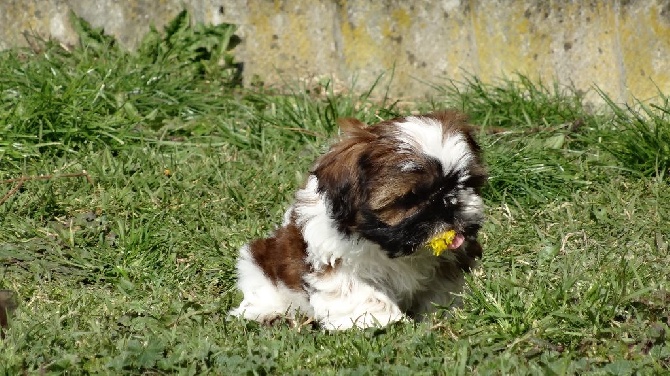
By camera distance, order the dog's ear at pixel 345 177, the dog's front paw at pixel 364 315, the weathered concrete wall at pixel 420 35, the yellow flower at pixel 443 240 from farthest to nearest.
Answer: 1. the weathered concrete wall at pixel 420 35
2. the dog's front paw at pixel 364 315
3. the dog's ear at pixel 345 177
4. the yellow flower at pixel 443 240

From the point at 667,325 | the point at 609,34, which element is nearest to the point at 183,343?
the point at 667,325

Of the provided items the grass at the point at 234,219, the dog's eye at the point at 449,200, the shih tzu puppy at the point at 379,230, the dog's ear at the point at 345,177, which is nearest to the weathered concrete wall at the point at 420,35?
the grass at the point at 234,219

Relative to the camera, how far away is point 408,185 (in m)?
4.36

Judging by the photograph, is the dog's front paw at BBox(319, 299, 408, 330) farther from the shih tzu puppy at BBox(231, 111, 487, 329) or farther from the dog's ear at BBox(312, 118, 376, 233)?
the dog's ear at BBox(312, 118, 376, 233)

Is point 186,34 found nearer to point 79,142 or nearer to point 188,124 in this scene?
point 188,124

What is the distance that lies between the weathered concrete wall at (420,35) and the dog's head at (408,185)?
10.5 feet

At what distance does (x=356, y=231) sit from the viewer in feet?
15.0

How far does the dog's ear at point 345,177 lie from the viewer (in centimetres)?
453

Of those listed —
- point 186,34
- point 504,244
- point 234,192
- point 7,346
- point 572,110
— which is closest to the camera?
point 7,346

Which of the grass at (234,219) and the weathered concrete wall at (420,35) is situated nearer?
the grass at (234,219)

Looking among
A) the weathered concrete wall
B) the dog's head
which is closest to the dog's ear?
the dog's head

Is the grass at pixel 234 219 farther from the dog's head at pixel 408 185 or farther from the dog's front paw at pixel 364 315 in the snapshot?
the dog's head at pixel 408 185

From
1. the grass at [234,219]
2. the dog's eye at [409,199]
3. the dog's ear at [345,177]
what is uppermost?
the dog's eye at [409,199]

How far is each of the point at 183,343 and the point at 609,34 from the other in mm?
4248
